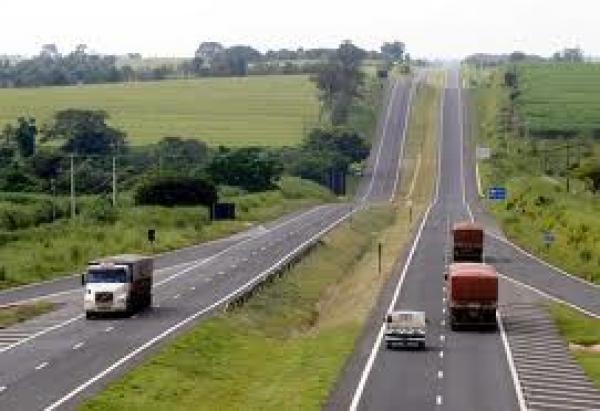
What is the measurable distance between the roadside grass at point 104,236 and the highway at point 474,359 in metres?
26.3

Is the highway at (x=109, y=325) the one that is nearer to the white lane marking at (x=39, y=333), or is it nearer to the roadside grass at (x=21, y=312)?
the white lane marking at (x=39, y=333)

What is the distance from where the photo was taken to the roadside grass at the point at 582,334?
61141 millimetres

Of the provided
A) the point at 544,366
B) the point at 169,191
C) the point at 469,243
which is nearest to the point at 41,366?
the point at 544,366

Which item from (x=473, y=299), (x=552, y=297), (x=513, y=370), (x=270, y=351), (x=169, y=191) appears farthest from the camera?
(x=169, y=191)

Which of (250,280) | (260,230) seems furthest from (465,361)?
(260,230)

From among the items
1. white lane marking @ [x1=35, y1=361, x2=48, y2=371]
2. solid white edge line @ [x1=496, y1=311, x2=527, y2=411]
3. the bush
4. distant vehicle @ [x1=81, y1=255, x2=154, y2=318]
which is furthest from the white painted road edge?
solid white edge line @ [x1=496, y1=311, x2=527, y2=411]

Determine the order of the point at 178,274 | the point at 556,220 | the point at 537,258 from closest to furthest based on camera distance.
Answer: the point at 178,274 < the point at 537,258 < the point at 556,220

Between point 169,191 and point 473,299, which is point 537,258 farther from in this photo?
point 169,191

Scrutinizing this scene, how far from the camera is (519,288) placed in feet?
297

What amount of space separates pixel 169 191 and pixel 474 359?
305 feet

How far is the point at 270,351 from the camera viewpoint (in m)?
67.6

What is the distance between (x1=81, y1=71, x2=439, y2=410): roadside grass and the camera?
5212 cm

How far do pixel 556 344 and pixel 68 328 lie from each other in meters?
26.4

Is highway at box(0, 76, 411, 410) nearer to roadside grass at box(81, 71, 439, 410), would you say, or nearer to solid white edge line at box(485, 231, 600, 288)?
roadside grass at box(81, 71, 439, 410)
